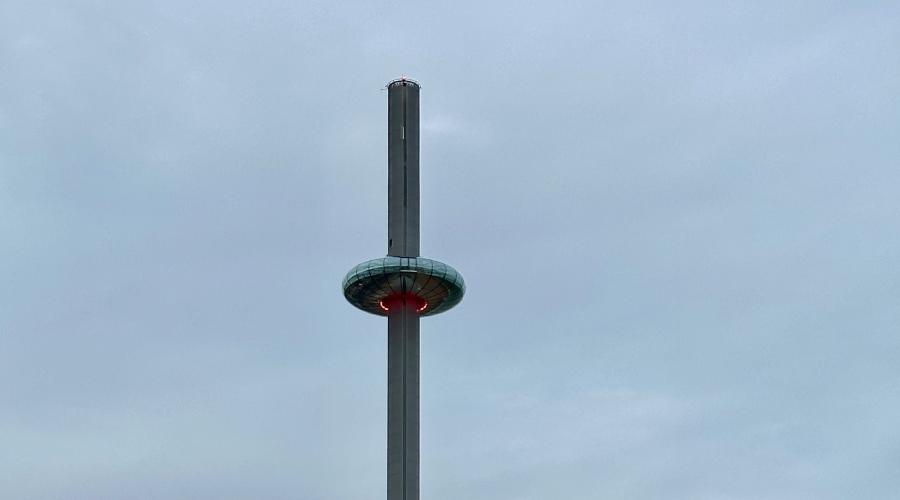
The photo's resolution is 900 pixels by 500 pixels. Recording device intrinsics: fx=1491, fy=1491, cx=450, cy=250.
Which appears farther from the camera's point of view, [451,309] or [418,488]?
[451,309]

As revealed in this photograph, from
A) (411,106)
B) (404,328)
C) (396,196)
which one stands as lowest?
(404,328)

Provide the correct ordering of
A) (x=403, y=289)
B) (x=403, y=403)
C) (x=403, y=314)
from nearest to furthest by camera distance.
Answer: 1. (x=403, y=403)
2. (x=403, y=289)
3. (x=403, y=314)

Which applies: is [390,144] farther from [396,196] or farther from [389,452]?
[389,452]

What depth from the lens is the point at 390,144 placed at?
110 metres

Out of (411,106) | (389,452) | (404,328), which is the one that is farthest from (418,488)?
(411,106)

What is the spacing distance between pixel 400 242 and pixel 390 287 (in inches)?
152

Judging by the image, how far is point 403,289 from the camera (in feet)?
345

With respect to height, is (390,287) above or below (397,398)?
above

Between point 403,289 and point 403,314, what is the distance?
7.76 ft

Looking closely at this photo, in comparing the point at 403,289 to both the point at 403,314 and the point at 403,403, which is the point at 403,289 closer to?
the point at 403,314

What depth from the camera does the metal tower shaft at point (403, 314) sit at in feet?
333

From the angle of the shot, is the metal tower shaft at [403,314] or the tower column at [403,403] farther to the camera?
the metal tower shaft at [403,314]

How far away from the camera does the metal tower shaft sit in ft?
333

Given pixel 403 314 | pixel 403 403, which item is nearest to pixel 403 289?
pixel 403 314
